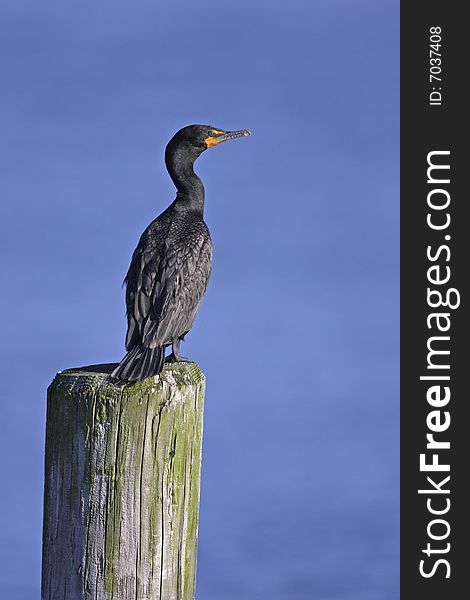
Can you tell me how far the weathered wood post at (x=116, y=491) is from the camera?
10.5 ft

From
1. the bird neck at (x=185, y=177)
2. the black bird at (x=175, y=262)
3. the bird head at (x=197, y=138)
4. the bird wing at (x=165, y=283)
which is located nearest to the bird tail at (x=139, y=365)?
the black bird at (x=175, y=262)

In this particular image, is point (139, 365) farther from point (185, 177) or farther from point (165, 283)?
point (185, 177)

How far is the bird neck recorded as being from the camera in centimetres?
556

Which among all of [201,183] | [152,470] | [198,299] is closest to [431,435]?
[198,299]

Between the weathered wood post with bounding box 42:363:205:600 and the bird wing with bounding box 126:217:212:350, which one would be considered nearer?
the weathered wood post with bounding box 42:363:205:600

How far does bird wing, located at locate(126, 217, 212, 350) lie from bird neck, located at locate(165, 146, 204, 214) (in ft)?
0.92

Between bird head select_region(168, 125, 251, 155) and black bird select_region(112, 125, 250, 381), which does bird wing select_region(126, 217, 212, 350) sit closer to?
black bird select_region(112, 125, 250, 381)

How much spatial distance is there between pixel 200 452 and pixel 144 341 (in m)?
1.03

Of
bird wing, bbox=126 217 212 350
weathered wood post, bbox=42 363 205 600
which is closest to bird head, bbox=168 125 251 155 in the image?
bird wing, bbox=126 217 212 350

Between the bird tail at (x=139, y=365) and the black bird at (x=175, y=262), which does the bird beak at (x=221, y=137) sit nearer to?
the black bird at (x=175, y=262)

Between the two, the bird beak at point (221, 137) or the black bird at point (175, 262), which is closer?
the black bird at point (175, 262)

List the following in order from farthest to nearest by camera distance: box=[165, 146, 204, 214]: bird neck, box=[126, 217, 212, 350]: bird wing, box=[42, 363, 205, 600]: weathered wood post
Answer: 1. box=[165, 146, 204, 214]: bird neck
2. box=[126, 217, 212, 350]: bird wing
3. box=[42, 363, 205, 600]: weathered wood post

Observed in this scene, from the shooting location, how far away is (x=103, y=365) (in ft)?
12.6

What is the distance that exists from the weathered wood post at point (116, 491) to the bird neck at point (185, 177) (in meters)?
2.34
